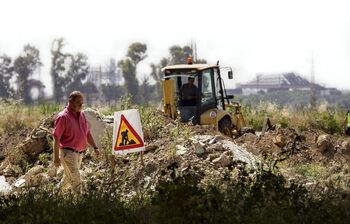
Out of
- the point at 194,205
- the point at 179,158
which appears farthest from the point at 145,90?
the point at 194,205

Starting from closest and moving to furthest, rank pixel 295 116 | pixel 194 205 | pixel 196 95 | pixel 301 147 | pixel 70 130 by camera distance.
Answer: pixel 194 205
pixel 70 130
pixel 301 147
pixel 196 95
pixel 295 116

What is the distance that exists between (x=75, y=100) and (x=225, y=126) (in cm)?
954

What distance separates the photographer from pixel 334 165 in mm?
13047

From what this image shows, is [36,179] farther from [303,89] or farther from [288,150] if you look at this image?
[303,89]

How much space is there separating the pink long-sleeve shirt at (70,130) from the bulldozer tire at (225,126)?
9.00m

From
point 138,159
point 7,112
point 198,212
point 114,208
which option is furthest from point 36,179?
point 7,112

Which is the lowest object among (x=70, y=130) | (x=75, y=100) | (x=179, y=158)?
(x=179, y=158)

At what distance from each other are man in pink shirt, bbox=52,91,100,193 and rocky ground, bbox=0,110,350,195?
42 centimetres

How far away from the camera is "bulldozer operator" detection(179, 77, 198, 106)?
19.4 metres

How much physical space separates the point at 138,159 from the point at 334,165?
327 cm

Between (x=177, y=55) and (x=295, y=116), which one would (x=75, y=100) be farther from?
(x=177, y=55)

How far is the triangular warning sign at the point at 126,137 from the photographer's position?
1191 centimetres

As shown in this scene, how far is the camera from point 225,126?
64.7ft

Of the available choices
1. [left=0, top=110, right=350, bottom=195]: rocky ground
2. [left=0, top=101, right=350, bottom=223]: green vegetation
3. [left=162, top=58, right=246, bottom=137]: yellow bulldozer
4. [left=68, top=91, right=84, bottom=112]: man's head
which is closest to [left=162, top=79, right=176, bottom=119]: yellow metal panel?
[left=162, top=58, right=246, bottom=137]: yellow bulldozer
